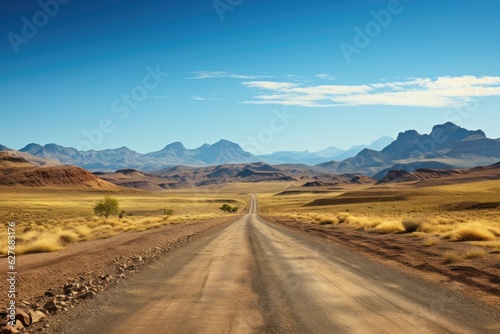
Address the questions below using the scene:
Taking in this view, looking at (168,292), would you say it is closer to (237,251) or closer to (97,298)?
(97,298)

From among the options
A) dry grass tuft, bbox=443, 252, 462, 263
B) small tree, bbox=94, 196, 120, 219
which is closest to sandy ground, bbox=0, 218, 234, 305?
dry grass tuft, bbox=443, 252, 462, 263

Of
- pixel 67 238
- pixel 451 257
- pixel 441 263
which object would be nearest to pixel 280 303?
pixel 441 263

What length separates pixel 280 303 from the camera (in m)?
8.75

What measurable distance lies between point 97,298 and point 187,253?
8.41 metres

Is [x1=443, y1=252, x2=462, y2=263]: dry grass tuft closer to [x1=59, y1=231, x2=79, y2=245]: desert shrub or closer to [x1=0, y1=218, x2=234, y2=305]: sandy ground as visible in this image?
[x1=0, y1=218, x2=234, y2=305]: sandy ground

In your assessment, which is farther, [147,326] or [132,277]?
[132,277]

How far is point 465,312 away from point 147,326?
254 inches


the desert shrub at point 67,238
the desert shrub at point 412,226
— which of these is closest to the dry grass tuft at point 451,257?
the desert shrub at point 412,226

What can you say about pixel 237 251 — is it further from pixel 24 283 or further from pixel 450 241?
pixel 450 241

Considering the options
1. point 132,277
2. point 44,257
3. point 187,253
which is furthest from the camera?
point 187,253

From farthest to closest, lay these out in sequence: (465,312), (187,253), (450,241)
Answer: (450,241) → (187,253) → (465,312)

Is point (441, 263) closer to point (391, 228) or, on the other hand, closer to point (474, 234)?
point (474, 234)

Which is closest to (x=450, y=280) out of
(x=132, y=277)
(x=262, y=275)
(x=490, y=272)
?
(x=490, y=272)

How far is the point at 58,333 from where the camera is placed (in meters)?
6.98
